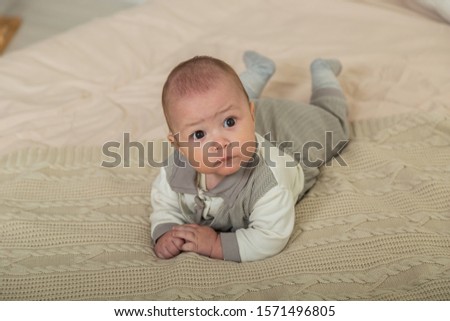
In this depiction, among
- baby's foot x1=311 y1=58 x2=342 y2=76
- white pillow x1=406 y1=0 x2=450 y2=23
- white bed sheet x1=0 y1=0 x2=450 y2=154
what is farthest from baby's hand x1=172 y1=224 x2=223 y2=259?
white pillow x1=406 y1=0 x2=450 y2=23

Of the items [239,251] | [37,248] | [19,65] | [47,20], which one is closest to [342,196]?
[239,251]

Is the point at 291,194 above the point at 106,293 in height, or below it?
above

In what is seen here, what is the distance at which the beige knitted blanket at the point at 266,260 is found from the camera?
874mm

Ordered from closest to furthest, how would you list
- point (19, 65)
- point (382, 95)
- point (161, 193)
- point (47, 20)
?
1. point (161, 193)
2. point (382, 95)
3. point (19, 65)
4. point (47, 20)

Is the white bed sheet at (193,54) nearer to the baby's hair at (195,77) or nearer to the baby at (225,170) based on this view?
the baby at (225,170)

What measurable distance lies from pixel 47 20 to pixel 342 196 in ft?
6.12

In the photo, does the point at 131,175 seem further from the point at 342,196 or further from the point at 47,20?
the point at 47,20

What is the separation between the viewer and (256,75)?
4.24 ft

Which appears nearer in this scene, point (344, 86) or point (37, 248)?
point (37, 248)

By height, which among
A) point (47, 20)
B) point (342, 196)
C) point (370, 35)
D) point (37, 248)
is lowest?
point (47, 20)

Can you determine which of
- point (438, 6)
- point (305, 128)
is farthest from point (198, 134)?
point (438, 6)

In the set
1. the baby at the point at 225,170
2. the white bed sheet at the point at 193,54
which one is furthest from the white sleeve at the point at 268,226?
the white bed sheet at the point at 193,54

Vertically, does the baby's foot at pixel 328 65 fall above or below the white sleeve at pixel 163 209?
above

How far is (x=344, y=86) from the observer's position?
1368mm
